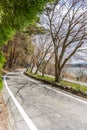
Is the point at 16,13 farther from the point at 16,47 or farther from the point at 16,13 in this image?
the point at 16,47

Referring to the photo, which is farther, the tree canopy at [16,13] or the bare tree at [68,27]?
the bare tree at [68,27]

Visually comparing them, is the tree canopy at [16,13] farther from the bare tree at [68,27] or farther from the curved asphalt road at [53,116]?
the bare tree at [68,27]

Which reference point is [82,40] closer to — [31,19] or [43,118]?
[43,118]

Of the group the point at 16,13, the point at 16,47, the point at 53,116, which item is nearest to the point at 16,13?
the point at 16,13

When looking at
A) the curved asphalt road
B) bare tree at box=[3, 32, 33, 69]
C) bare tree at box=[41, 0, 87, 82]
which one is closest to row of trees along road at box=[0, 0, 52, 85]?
the curved asphalt road

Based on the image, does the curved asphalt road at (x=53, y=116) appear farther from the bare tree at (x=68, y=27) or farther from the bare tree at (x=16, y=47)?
the bare tree at (x=16, y=47)

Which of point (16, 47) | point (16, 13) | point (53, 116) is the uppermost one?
point (16, 47)

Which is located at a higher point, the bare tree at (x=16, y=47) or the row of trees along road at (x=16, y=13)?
the bare tree at (x=16, y=47)

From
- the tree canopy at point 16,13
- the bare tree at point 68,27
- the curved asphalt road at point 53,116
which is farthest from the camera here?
the bare tree at point 68,27

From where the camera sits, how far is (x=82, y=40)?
20.2 metres

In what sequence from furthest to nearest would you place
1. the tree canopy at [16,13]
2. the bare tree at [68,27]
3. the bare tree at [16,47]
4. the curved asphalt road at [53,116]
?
the bare tree at [16,47], the bare tree at [68,27], the curved asphalt road at [53,116], the tree canopy at [16,13]

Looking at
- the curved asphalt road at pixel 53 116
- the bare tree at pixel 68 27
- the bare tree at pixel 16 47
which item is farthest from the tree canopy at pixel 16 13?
the bare tree at pixel 16 47

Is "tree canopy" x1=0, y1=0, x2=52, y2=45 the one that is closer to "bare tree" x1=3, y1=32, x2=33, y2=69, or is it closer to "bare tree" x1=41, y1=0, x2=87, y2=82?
"bare tree" x1=41, y1=0, x2=87, y2=82

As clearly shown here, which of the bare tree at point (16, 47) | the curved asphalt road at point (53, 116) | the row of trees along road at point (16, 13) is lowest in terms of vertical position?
the curved asphalt road at point (53, 116)
